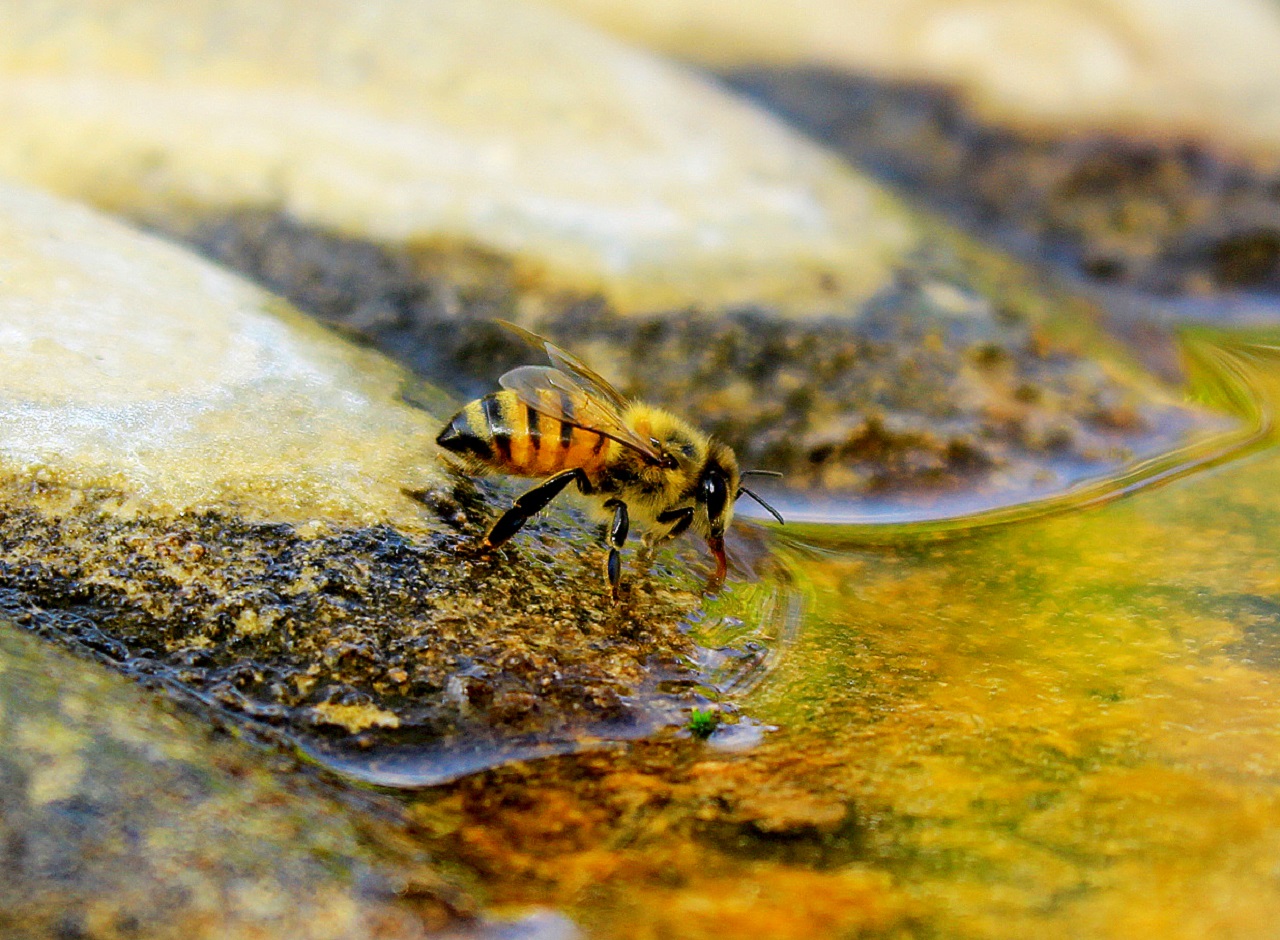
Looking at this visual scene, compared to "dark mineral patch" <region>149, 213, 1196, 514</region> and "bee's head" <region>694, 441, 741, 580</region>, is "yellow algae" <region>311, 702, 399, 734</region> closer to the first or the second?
"bee's head" <region>694, 441, 741, 580</region>

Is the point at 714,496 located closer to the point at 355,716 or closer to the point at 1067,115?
the point at 355,716

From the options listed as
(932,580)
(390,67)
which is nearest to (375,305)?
(390,67)

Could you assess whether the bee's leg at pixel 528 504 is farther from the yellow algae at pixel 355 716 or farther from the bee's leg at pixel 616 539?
the yellow algae at pixel 355 716

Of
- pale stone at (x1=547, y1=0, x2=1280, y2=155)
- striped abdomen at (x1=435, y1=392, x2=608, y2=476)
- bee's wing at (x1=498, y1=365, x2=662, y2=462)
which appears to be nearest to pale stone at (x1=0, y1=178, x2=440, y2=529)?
striped abdomen at (x1=435, y1=392, x2=608, y2=476)

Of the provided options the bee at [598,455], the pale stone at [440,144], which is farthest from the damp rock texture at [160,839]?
the pale stone at [440,144]

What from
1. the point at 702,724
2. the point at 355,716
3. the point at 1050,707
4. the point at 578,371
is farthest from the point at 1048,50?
the point at 355,716

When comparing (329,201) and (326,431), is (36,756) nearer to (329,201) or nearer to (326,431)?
(326,431)
